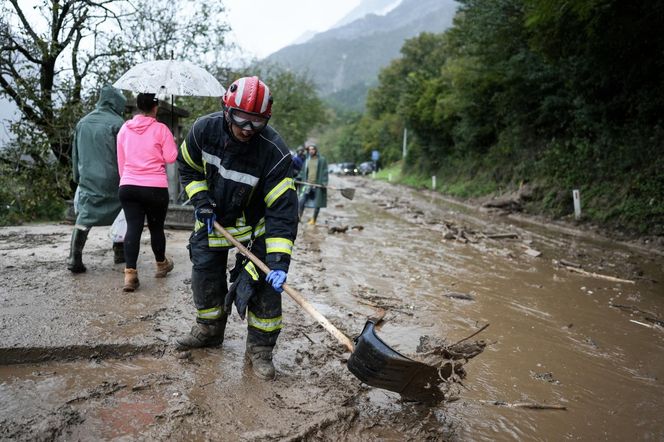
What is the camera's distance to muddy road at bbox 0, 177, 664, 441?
2.52 metres

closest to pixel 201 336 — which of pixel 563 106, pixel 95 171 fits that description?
pixel 95 171

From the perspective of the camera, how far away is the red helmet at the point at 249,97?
2703mm

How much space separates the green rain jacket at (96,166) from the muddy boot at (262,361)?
8.26 ft

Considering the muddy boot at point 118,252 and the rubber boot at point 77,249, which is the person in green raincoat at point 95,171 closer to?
the rubber boot at point 77,249

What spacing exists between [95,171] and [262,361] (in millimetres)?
2846

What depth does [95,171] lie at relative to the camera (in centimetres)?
454

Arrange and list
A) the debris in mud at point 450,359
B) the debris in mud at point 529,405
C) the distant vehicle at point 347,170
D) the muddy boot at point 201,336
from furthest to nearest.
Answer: the distant vehicle at point 347,170
the muddy boot at point 201,336
the debris in mud at point 529,405
the debris in mud at point 450,359

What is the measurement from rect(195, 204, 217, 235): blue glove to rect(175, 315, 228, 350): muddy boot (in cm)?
71

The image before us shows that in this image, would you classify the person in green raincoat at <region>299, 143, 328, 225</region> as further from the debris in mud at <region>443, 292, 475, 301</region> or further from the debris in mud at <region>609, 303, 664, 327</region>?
the debris in mud at <region>609, 303, 664, 327</region>

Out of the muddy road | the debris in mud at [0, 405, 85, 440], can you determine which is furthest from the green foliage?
the debris in mud at [0, 405, 85, 440]

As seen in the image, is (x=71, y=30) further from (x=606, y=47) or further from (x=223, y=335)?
(x=606, y=47)

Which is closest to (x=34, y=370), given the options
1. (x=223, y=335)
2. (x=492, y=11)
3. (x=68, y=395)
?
(x=68, y=395)

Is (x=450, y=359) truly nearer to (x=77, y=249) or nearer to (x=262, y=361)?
(x=262, y=361)

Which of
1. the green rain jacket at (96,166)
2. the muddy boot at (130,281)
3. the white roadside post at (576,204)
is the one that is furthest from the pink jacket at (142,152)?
the white roadside post at (576,204)
